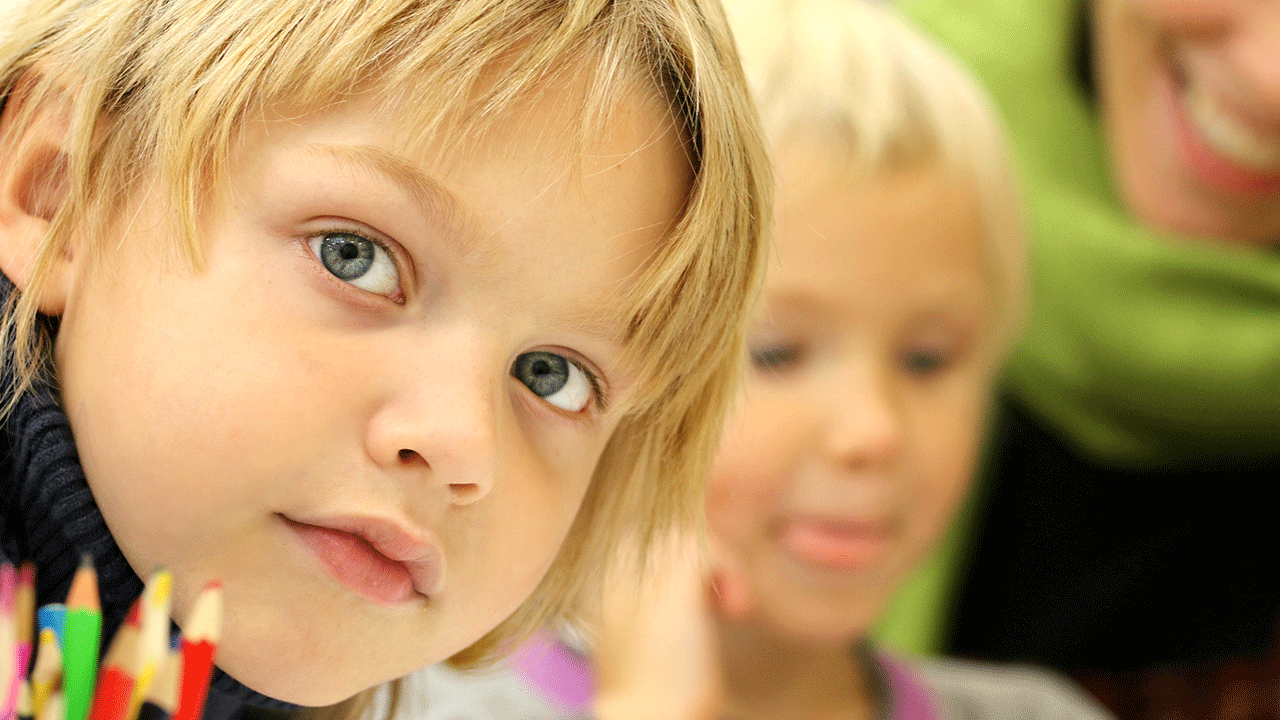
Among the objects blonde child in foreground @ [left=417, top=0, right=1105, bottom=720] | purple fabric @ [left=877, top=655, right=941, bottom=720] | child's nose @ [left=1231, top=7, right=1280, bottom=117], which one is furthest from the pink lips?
child's nose @ [left=1231, top=7, right=1280, bottom=117]

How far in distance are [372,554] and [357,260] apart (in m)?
0.08

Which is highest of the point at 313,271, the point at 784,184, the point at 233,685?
the point at 784,184

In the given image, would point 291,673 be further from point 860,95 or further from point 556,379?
point 860,95

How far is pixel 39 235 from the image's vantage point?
340 mm

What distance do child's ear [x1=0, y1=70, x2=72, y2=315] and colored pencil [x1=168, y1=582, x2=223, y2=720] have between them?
11cm

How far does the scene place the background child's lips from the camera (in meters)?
0.59

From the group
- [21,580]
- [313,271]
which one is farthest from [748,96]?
[21,580]

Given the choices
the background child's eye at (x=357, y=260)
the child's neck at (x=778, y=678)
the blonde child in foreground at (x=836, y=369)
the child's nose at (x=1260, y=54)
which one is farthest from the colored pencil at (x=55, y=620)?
the child's nose at (x=1260, y=54)

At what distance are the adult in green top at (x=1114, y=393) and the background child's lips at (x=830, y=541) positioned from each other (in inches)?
14.2

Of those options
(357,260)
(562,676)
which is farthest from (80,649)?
(562,676)

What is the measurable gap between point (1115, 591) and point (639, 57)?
689 mm

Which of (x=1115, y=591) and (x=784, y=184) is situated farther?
(x=1115, y=591)

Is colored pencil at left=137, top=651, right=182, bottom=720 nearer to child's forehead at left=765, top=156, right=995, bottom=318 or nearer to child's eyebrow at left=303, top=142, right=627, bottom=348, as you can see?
child's eyebrow at left=303, top=142, right=627, bottom=348

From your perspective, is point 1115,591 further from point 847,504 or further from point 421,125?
point 421,125
